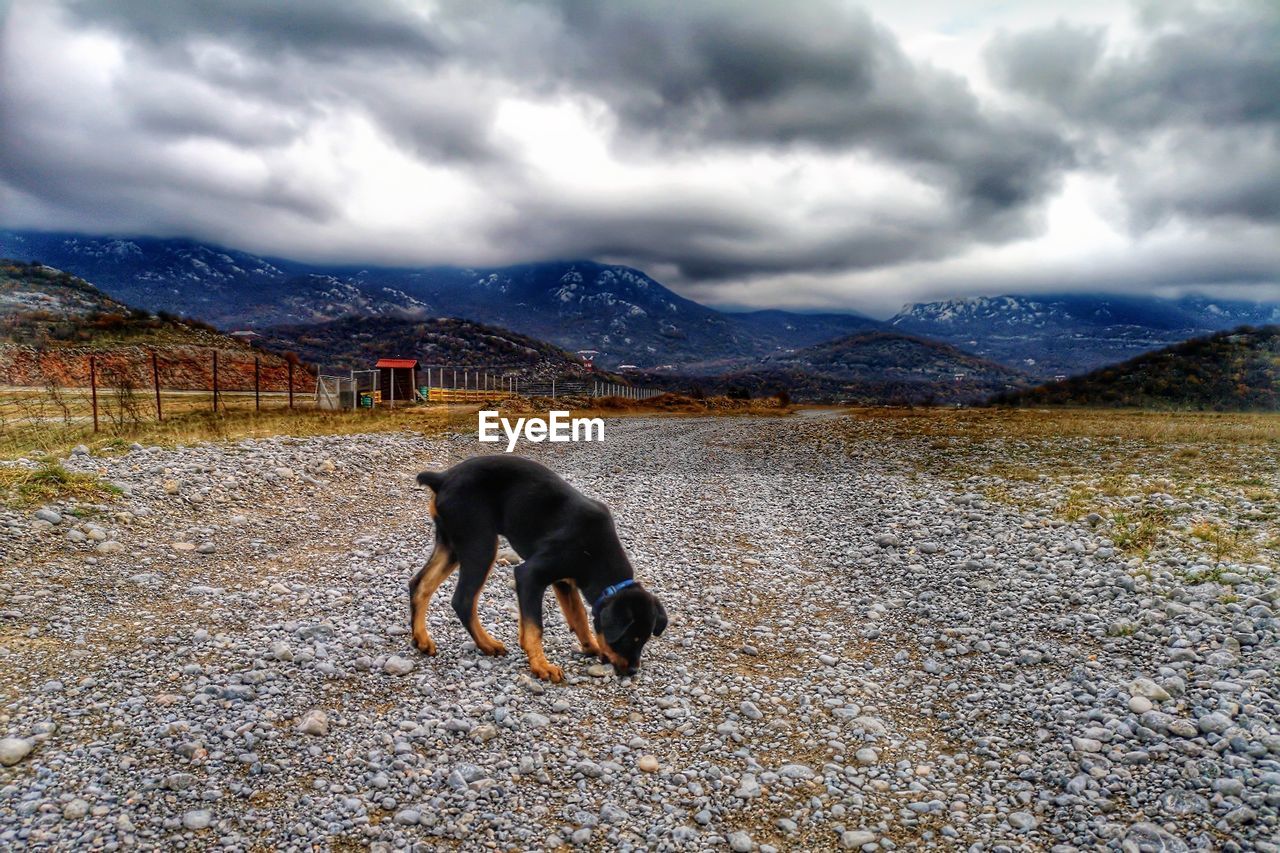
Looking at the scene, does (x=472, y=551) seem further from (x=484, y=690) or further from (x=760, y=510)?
(x=760, y=510)

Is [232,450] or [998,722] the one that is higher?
[232,450]

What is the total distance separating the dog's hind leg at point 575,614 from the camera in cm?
600

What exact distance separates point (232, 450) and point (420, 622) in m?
11.4

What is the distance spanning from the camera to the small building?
149ft

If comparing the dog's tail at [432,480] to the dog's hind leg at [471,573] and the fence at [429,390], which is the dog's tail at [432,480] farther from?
the fence at [429,390]

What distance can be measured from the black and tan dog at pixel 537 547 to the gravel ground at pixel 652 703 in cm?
64

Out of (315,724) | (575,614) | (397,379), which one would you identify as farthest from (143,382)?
(575,614)

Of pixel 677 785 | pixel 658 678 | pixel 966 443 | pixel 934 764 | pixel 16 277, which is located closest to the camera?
pixel 677 785

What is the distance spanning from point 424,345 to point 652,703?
380ft

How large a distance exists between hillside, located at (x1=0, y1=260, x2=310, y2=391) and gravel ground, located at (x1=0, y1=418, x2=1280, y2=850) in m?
40.2

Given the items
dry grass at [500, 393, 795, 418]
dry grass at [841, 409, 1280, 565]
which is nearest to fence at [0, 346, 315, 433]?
dry grass at [500, 393, 795, 418]

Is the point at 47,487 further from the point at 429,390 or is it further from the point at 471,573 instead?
the point at 429,390

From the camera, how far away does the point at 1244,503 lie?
1185 centimetres

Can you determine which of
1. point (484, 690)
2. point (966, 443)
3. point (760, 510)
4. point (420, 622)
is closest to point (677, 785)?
point (484, 690)
